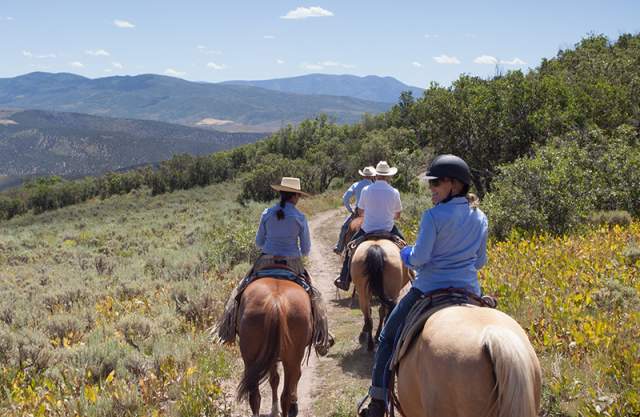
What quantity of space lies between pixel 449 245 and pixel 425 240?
0.77ft

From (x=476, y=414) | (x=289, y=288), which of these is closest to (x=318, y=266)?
(x=289, y=288)

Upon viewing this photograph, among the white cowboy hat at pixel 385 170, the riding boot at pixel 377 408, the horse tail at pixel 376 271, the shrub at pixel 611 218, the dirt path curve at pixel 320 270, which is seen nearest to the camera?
the riding boot at pixel 377 408

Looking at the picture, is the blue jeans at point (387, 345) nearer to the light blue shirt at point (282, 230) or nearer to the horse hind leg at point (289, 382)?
the horse hind leg at point (289, 382)

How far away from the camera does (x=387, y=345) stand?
4898 millimetres

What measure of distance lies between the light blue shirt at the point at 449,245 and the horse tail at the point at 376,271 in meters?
3.20

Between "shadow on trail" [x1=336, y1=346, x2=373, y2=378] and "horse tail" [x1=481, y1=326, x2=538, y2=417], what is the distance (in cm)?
435

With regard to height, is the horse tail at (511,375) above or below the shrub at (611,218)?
above

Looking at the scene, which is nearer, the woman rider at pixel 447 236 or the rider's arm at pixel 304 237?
the woman rider at pixel 447 236

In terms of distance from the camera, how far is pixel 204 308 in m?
9.96

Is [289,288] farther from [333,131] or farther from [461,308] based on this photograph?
[333,131]

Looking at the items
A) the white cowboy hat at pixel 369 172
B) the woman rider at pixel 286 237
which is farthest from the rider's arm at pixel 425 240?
the white cowboy hat at pixel 369 172

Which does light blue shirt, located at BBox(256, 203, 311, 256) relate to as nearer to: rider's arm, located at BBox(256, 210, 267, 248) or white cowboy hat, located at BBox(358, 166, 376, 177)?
rider's arm, located at BBox(256, 210, 267, 248)

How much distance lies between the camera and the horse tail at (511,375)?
11.0 ft

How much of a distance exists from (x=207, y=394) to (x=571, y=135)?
1533 cm
